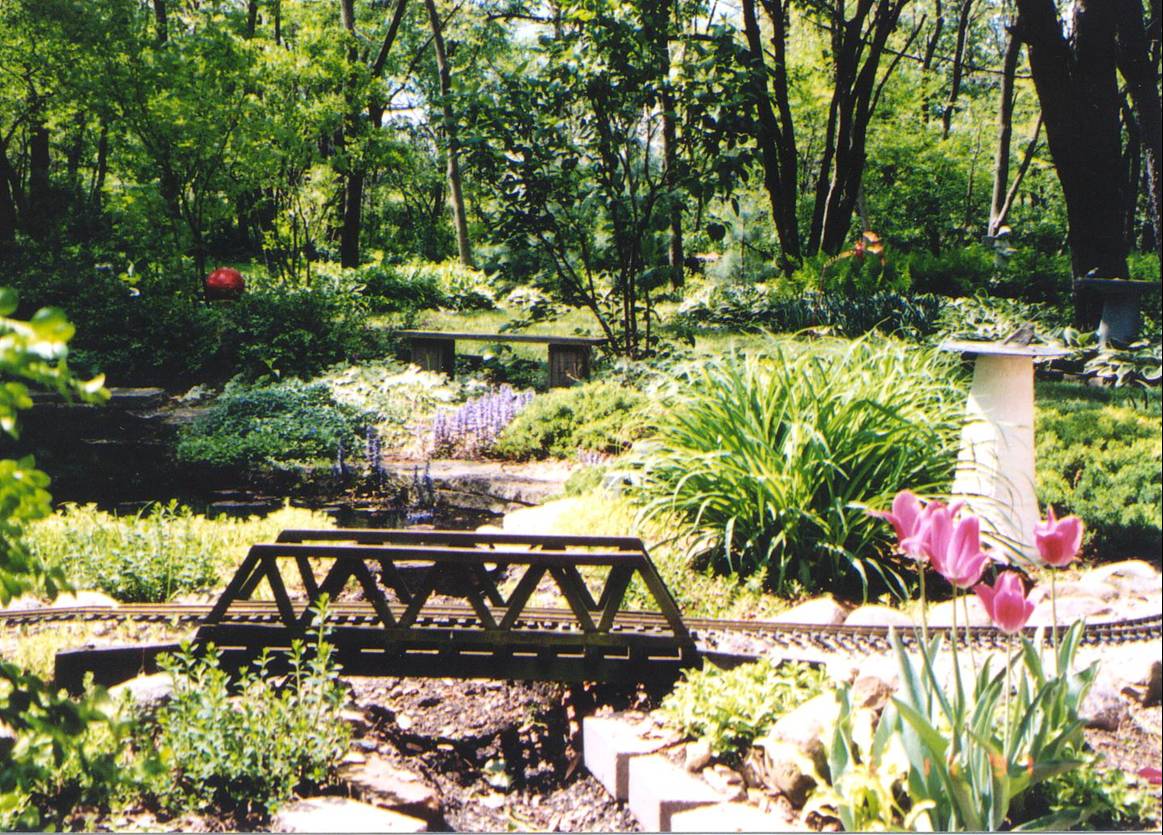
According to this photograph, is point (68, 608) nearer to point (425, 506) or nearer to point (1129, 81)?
point (425, 506)

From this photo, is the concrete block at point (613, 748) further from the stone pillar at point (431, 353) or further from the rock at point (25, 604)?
the stone pillar at point (431, 353)

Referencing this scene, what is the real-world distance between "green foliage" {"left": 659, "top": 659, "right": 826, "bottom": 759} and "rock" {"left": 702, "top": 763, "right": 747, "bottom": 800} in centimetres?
4

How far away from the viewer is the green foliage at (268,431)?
5.01m

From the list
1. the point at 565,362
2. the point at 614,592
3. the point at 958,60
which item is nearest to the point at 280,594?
the point at 614,592

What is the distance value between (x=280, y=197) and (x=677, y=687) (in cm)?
415

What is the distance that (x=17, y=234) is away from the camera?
14.2 ft

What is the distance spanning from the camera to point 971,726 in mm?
1821

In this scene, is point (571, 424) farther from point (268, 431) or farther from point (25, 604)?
point (25, 604)

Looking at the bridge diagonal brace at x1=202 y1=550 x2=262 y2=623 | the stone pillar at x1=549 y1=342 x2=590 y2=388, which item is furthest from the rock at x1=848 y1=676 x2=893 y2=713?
the stone pillar at x1=549 y1=342 x2=590 y2=388

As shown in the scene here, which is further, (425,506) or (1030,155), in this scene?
(425,506)

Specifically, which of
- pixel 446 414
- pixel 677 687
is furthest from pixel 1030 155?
pixel 446 414

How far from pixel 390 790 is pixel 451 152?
396 centimetres

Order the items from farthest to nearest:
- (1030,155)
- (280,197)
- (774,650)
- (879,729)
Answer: (280,197), (1030,155), (774,650), (879,729)

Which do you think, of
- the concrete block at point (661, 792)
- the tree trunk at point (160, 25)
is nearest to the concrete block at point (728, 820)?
the concrete block at point (661, 792)
